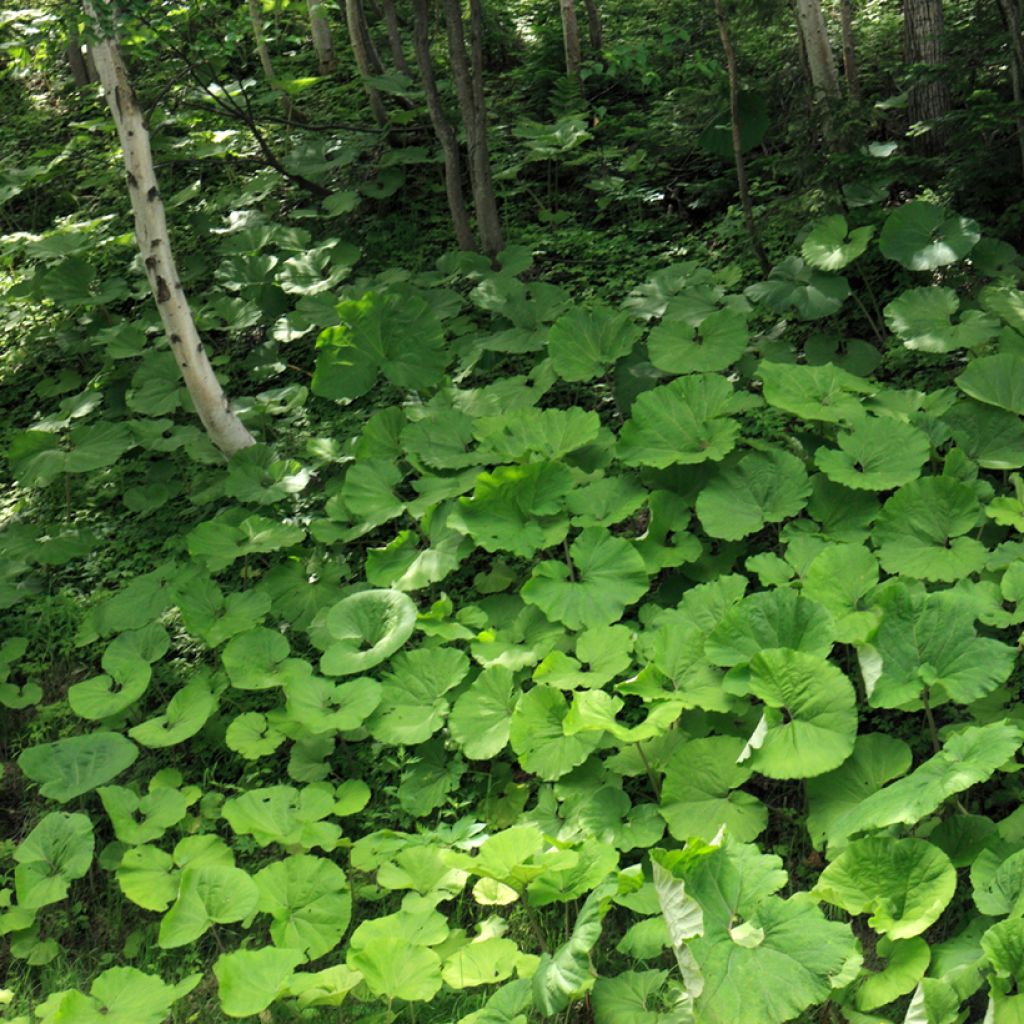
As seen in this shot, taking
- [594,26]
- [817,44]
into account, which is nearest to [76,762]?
[817,44]

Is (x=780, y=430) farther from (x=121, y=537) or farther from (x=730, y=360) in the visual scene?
(x=121, y=537)

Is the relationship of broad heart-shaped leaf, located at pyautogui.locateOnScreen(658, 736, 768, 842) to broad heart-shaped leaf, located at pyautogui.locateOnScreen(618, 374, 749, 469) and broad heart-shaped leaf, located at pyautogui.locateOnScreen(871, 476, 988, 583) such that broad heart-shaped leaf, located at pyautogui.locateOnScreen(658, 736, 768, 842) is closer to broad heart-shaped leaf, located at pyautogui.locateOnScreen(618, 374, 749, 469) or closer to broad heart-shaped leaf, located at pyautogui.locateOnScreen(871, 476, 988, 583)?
broad heart-shaped leaf, located at pyautogui.locateOnScreen(871, 476, 988, 583)

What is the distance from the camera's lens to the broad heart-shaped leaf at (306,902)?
301cm

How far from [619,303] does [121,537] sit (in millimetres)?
2798

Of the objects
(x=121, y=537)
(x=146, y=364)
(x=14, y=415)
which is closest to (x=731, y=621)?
(x=121, y=537)

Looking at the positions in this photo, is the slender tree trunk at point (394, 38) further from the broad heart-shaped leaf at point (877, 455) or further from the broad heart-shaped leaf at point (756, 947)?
the broad heart-shaped leaf at point (756, 947)

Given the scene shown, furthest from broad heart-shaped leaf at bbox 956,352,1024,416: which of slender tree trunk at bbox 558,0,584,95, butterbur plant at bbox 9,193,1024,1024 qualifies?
slender tree trunk at bbox 558,0,584,95

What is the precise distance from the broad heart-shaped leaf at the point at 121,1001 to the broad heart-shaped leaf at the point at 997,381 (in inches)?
130

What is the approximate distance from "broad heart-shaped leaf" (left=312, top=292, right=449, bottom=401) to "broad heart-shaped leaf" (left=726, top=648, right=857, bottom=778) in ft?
8.44

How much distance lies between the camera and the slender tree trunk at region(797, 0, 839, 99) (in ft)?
18.7

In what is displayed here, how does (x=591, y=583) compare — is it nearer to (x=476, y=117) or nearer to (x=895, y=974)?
(x=895, y=974)

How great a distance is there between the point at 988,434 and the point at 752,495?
933 millimetres

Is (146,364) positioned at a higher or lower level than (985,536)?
higher

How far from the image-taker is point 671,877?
8.30ft
